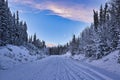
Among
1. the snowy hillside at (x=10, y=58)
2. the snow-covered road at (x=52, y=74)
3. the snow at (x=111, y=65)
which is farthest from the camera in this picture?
the snowy hillside at (x=10, y=58)

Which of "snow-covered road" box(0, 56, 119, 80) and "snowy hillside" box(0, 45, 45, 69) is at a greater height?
"snowy hillside" box(0, 45, 45, 69)

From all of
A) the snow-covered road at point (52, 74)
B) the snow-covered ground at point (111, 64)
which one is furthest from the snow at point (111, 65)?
the snow-covered road at point (52, 74)

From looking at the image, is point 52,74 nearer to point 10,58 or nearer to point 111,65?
point 111,65

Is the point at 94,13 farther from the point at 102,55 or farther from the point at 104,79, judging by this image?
the point at 104,79

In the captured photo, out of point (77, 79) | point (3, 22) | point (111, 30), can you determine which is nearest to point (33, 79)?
point (77, 79)

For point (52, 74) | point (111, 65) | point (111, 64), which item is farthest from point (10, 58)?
point (52, 74)

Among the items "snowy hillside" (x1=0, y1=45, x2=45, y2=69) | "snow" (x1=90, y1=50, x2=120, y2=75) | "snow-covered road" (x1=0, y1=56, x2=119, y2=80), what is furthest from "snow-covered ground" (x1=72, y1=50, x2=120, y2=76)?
"snowy hillside" (x1=0, y1=45, x2=45, y2=69)

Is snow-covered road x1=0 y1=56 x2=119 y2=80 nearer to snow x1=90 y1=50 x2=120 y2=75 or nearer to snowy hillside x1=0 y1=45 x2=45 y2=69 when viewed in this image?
snow x1=90 y1=50 x2=120 y2=75

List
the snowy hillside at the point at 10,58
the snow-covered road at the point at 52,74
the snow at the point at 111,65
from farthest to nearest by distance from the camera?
the snowy hillside at the point at 10,58
the snow at the point at 111,65
the snow-covered road at the point at 52,74

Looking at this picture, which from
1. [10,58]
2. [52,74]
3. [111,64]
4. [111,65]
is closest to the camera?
[52,74]

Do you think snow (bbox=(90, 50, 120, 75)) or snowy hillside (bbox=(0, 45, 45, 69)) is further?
snowy hillside (bbox=(0, 45, 45, 69))

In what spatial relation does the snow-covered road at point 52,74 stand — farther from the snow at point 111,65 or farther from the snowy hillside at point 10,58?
the snowy hillside at point 10,58

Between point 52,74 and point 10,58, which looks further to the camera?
point 10,58

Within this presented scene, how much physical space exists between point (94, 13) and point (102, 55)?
4439 centimetres
